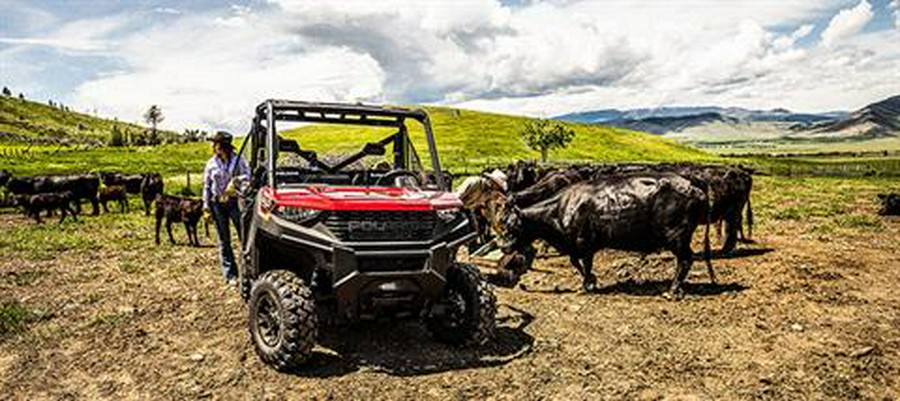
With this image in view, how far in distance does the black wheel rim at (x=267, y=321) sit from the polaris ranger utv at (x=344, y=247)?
1 centimetres

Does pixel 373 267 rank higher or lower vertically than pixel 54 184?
higher

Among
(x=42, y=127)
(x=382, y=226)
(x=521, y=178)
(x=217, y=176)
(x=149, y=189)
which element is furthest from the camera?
(x=42, y=127)

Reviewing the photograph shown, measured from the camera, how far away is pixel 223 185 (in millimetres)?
9633

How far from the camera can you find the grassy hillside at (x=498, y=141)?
3632 inches

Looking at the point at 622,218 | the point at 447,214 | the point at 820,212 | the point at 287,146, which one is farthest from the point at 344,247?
the point at 820,212

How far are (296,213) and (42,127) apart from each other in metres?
181

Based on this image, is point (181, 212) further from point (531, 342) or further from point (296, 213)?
point (531, 342)

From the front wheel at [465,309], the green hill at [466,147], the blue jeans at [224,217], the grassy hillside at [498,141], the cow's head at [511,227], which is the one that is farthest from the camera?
the grassy hillside at [498,141]

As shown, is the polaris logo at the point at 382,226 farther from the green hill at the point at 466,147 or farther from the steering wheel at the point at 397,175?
the green hill at the point at 466,147

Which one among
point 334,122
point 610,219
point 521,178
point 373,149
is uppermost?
point 334,122

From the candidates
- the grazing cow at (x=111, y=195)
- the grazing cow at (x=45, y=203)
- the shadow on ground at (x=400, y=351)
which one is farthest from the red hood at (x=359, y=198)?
the grazing cow at (x=111, y=195)

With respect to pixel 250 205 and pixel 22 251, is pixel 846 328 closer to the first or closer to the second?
pixel 250 205

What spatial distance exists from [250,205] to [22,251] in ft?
34.2

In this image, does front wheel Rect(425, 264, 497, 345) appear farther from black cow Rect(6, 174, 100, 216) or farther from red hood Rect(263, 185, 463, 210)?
black cow Rect(6, 174, 100, 216)
